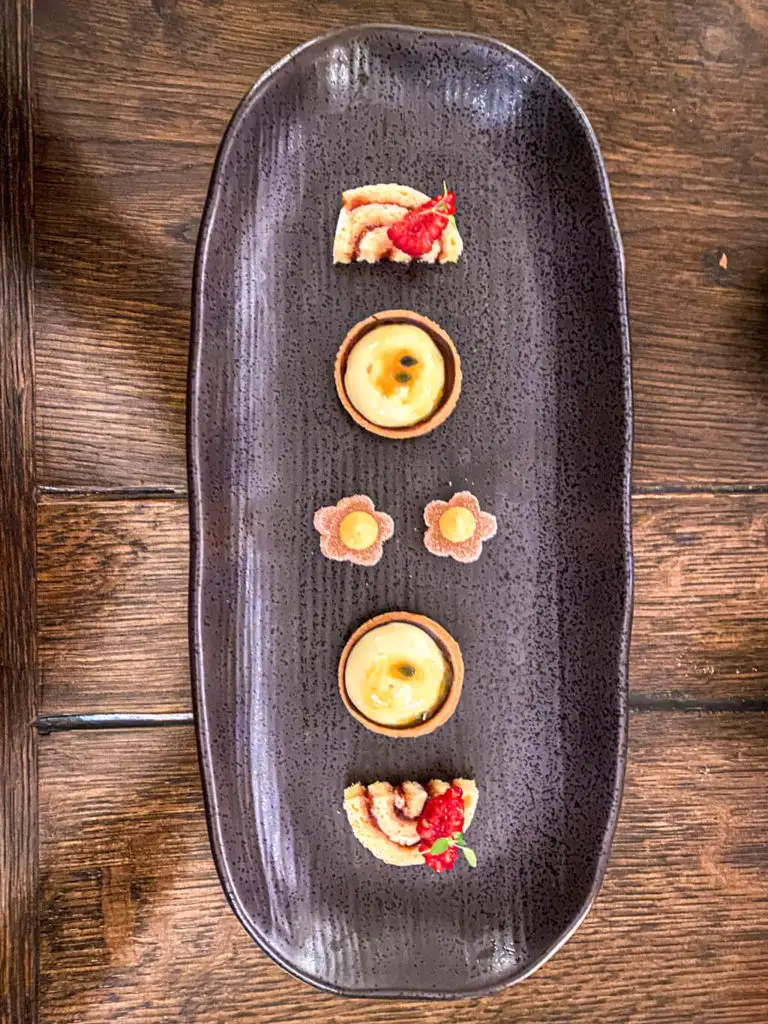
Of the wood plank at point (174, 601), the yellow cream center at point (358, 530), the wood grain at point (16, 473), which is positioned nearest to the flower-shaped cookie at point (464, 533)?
the yellow cream center at point (358, 530)

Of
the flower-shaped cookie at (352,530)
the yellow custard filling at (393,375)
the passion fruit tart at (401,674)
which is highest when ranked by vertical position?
the yellow custard filling at (393,375)

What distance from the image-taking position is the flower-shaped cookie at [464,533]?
5.14ft

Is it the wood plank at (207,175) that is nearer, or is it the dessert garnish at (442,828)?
the dessert garnish at (442,828)

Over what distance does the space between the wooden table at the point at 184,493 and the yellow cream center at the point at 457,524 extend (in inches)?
16.1

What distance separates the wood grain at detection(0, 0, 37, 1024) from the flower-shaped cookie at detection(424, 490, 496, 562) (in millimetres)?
842

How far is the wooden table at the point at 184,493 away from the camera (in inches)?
63.6

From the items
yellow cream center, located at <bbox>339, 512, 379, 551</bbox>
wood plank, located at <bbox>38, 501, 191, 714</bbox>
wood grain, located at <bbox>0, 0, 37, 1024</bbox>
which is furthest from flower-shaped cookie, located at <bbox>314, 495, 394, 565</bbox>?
wood grain, located at <bbox>0, 0, 37, 1024</bbox>

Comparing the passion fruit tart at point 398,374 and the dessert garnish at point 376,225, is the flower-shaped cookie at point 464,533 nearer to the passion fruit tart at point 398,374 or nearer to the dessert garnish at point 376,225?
the passion fruit tart at point 398,374

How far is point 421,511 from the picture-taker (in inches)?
63.1

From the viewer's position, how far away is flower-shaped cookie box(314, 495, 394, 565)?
5.10 feet

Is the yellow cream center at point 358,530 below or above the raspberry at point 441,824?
above

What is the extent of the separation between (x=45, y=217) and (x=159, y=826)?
1323 mm

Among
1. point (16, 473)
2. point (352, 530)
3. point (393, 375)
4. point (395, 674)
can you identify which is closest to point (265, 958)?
point (395, 674)

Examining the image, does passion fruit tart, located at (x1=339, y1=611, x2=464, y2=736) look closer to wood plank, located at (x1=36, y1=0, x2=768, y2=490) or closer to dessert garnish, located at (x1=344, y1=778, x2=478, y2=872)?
dessert garnish, located at (x1=344, y1=778, x2=478, y2=872)
